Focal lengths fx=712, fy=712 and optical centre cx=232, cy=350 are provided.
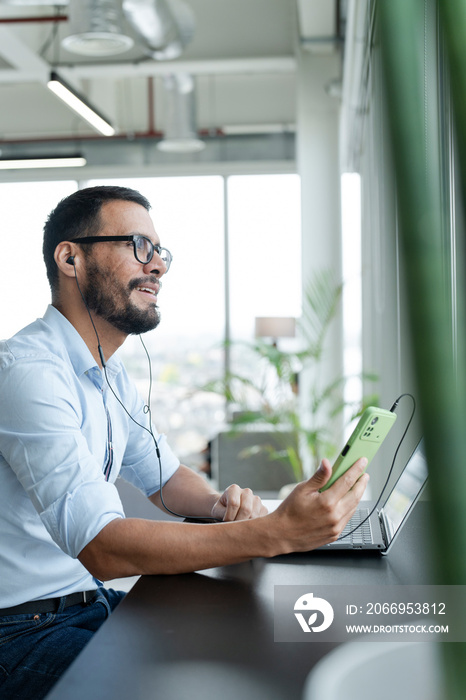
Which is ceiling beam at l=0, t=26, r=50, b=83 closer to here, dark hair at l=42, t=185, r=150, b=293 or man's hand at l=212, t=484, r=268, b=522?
dark hair at l=42, t=185, r=150, b=293

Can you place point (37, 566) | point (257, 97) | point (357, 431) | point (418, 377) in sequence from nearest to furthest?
1. point (418, 377)
2. point (357, 431)
3. point (37, 566)
4. point (257, 97)

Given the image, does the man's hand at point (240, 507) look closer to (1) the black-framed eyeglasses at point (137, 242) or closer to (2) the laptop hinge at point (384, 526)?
(2) the laptop hinge at point (384, 526)

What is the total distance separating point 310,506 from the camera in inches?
43.7

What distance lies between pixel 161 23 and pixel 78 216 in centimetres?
311

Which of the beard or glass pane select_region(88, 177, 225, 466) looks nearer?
the beard

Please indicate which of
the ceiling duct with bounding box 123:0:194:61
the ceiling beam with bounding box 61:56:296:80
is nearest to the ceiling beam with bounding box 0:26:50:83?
the ceiling beam with bounding box 61:56:296:80

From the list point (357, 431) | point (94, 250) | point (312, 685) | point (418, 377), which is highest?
point (94, 250)

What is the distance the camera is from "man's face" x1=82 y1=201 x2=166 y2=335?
166cm

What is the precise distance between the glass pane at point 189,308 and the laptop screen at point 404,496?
6.52 meters

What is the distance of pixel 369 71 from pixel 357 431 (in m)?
2.71

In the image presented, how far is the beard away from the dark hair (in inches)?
3.4

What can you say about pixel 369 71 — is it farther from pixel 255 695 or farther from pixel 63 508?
pixel 255 695

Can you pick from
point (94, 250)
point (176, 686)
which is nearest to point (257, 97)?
point (94, 250)

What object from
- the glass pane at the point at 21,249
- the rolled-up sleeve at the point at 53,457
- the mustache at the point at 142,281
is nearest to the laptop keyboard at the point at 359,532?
the rolled-up sleeve at the point at 53,457
